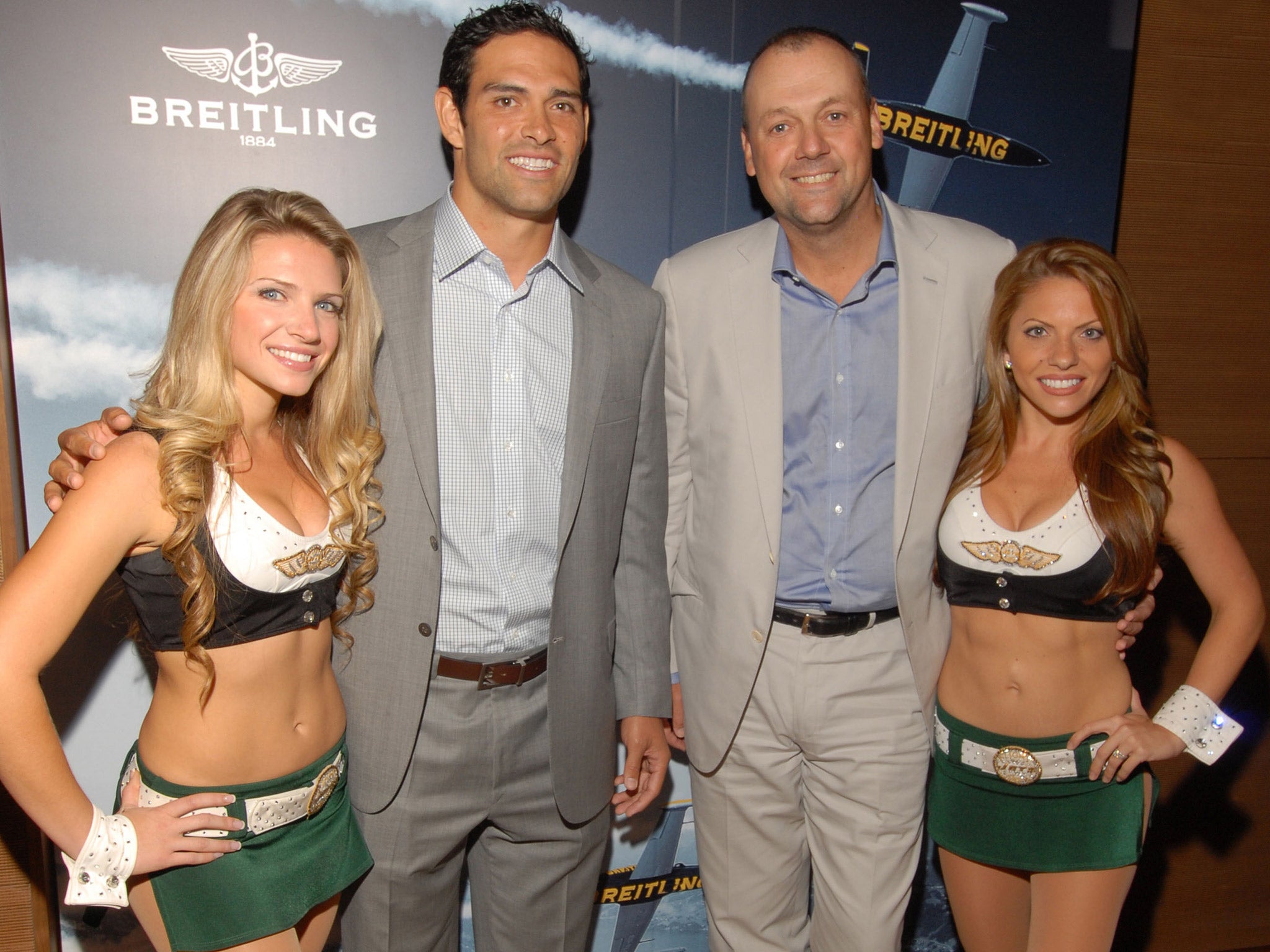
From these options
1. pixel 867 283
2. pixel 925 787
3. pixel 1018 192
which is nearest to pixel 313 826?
pixel 925 787

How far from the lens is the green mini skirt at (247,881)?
168 cm

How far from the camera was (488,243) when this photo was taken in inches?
81.1

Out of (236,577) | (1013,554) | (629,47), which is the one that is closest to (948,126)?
(629,47)

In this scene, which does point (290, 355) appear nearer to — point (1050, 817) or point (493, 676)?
point (493, 676)

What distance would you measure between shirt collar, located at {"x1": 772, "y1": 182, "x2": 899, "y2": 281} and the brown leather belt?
1088 millimetres

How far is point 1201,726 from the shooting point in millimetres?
2158

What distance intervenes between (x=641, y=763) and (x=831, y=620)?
0.62 meters

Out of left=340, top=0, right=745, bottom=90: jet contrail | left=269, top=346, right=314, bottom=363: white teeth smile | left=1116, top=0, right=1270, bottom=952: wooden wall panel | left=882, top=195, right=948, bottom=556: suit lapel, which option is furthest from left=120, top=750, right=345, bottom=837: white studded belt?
left=1116, top=0, right=1270, bottom=952: wooden wall panel

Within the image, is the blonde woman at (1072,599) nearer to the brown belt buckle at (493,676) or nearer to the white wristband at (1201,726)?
the white wristband at (1201,726)

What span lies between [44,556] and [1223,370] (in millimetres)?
3264

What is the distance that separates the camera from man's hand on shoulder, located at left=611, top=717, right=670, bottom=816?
2.33 meters

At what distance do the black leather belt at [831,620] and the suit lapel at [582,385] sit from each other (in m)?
0.58

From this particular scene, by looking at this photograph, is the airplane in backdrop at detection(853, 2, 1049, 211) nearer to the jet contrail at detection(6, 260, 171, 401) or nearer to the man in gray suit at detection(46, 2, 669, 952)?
the man in gray suit at detection(46, 2, 669, 952)

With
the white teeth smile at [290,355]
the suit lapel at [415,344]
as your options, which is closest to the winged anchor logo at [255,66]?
the suit lapel at [415,344]
